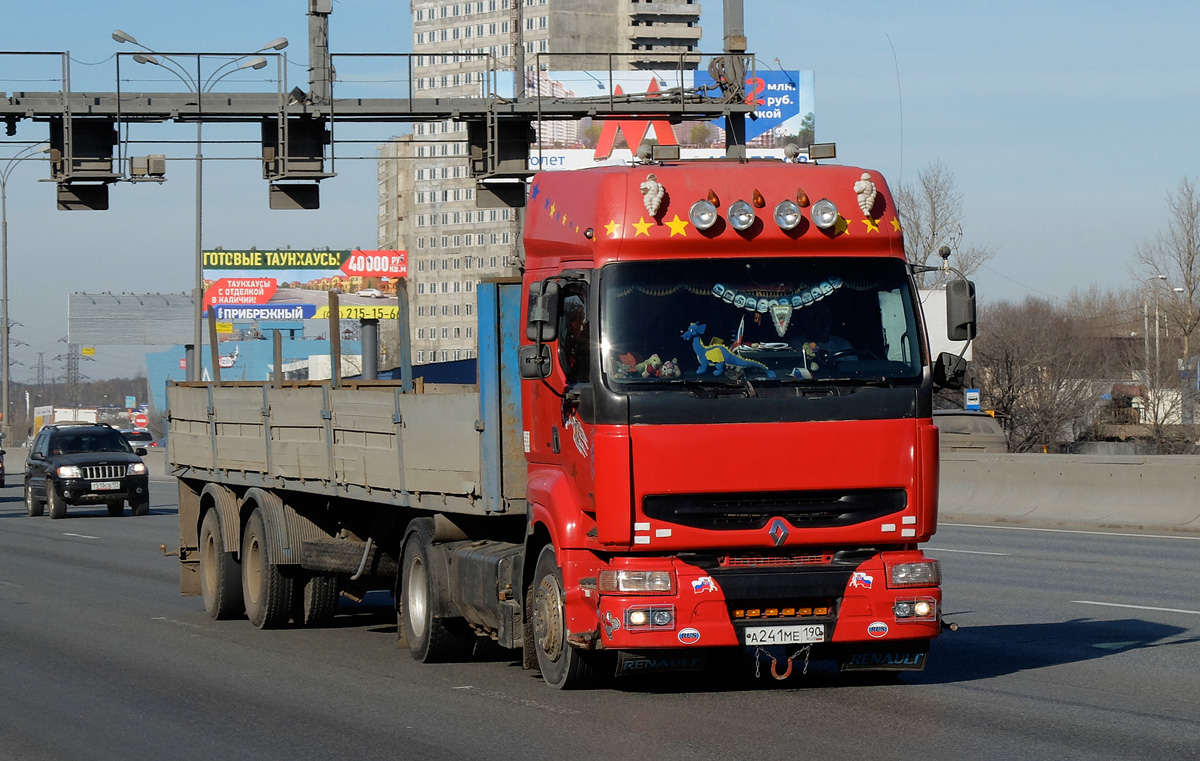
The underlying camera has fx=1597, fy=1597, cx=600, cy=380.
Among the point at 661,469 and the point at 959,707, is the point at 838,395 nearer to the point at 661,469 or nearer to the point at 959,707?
Result: the point at 661,469

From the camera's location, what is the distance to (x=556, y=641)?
30.6ft

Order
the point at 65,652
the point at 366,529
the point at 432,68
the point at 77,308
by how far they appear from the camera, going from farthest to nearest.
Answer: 1. the point at 432,68
2. the point at 77,308
3. the point at 366,529
4. the point at 65,652

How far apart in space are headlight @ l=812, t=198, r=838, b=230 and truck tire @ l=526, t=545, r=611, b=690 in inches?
96.0

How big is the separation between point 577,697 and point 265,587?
4943 mm

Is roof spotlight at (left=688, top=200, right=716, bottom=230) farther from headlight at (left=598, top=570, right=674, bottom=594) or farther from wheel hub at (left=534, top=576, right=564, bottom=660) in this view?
wheel hub at (left=534, top=576, right=564, bottom=660)

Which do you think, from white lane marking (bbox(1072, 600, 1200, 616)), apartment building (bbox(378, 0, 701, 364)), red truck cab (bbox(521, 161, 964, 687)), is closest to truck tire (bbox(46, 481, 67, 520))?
white lane marking (bbox(1072, 600, 1200, 616))

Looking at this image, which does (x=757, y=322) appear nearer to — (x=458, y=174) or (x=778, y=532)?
(x=778, y=532)

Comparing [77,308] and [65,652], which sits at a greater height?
[77,308]

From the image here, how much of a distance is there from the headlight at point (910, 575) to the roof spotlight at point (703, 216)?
2191mm

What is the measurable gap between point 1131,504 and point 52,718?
Answer: 58.8 feet

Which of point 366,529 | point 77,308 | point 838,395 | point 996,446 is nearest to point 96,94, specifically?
point 366,529

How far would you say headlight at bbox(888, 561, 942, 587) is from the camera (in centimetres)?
888

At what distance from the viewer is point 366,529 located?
42.3 ft

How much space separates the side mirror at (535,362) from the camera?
917cm
